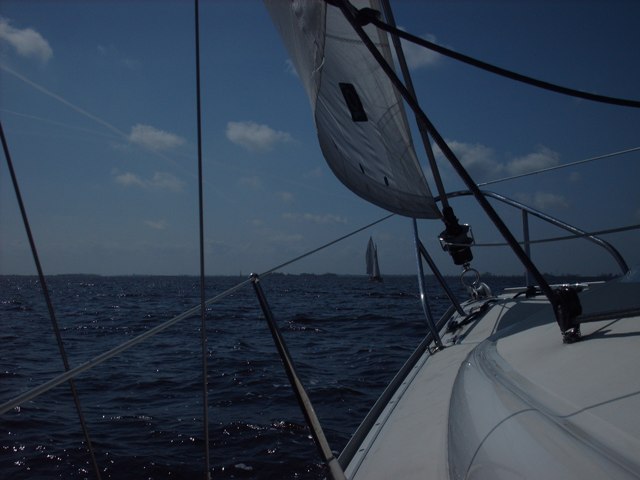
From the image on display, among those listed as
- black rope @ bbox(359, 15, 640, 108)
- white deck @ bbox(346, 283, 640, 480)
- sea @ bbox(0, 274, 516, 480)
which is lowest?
sea @ bbox(0, 274, 516, 480)

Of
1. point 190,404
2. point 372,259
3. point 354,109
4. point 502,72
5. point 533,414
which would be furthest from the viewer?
point 372,259

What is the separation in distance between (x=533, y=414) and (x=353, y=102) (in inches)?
72.3

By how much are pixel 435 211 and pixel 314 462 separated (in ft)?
6.82

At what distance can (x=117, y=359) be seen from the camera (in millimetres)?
7738

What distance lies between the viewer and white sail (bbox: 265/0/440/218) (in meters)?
2.22

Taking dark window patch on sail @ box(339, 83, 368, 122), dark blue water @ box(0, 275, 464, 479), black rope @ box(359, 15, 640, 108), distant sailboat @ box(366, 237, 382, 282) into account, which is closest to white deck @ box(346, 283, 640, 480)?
black rope @ box(359, 15, 640, 108)

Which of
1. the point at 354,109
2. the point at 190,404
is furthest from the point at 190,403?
the point at 354,109

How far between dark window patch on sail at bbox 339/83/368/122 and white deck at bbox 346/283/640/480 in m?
1.23

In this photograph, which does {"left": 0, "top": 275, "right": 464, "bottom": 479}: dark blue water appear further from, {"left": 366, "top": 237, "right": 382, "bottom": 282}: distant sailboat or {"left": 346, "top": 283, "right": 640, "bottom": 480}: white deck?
{"left": 366, "top": 237, "right": 382, "bottom": 282}: distant sailboat

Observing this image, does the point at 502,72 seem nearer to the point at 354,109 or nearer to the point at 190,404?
the point at 354,109

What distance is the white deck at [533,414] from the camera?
1.08 meters

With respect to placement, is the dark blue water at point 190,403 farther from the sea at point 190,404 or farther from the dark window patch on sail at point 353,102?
the dark window patch on sail at point 353,102

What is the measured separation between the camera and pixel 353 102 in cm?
271

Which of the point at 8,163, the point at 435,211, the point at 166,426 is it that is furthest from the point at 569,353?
the point at 166,426
